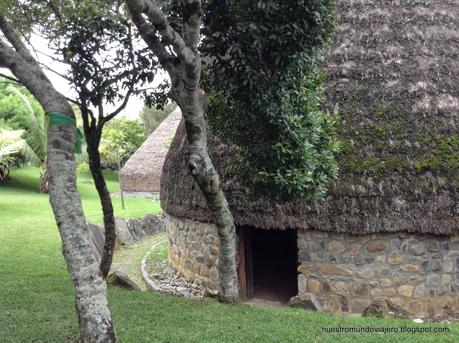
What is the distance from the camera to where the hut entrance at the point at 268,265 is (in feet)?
28.5

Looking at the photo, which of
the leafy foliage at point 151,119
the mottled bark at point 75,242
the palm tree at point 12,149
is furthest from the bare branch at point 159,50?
the leafy foliage at point 151,119

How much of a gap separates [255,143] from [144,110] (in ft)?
136

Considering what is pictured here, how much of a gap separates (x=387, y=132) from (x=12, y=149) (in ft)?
54.5

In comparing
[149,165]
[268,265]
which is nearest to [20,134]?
[149,165]

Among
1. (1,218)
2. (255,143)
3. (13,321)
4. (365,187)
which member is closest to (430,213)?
(365,187)

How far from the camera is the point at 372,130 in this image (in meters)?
7.72

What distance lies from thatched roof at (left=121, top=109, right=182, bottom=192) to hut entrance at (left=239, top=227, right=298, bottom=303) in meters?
13.1

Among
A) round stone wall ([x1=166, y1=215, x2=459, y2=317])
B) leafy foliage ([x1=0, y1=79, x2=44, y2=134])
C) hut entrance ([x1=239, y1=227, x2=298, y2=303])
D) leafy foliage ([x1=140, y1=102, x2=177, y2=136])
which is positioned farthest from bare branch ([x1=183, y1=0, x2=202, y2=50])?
leafy foliage ([x1=140, y1=102, x2=177, y2=136])

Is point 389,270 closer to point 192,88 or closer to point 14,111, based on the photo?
point 192,88

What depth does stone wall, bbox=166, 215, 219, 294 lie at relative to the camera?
8.67 meters

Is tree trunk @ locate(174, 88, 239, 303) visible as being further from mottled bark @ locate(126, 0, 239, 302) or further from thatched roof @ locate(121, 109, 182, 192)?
thatched roof @ locate(121, 109, 182, 192)

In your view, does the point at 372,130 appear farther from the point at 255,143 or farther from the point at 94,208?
the point at 94,208

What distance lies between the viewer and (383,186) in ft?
23.9

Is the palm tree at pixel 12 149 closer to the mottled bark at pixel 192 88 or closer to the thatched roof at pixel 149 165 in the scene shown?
the thatched roof at pixel 149 165
